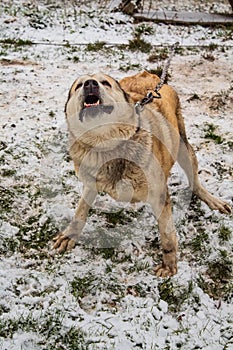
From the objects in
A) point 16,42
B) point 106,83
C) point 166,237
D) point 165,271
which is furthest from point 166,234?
point 16,42

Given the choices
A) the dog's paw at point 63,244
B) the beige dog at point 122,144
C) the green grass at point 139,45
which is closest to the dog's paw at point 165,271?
the beige dog at point 122,144

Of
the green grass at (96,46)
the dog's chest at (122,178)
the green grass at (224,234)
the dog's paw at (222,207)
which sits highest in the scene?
the dog's chest at (122,178)

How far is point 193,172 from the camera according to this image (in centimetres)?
398

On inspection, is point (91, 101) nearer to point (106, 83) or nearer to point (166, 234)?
point (106, 83)

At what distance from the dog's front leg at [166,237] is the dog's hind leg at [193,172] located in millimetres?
846

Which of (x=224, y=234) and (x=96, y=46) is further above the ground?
(x=96, y=46)

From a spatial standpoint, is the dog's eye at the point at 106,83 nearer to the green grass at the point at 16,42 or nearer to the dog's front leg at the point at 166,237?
the dog's front leg at the point at 166,237

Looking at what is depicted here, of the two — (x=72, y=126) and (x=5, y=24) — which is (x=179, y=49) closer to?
(x=5, y=24)

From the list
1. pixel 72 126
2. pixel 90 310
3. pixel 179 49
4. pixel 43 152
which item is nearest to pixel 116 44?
pixel 179 49

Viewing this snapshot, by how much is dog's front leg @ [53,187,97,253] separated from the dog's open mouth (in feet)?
2.94

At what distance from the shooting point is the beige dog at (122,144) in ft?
9.39

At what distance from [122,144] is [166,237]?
0.81m

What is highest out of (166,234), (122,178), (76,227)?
(122,178)

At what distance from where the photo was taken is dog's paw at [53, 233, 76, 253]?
139 inches
